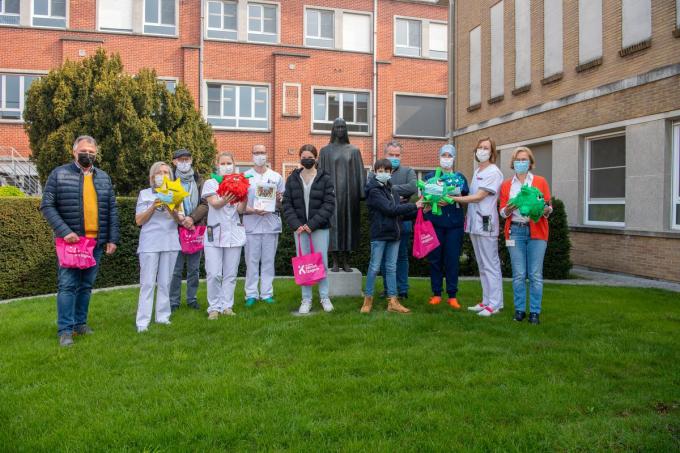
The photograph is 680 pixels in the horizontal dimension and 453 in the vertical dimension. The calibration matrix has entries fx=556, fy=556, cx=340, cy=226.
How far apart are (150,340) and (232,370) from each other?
1518 millimetres

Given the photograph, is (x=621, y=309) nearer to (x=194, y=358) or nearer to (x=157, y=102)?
→ (x=194, y=358)

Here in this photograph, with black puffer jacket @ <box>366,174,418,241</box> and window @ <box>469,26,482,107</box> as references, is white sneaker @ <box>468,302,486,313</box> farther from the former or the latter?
Answer: window @ <box>469,26,482,107</box>

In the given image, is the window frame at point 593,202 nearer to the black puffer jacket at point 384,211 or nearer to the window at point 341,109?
the black puffer jacket at point 384,211

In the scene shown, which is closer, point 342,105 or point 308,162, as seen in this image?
point 308,162

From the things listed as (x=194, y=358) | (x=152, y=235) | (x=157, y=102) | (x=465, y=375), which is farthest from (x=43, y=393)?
(x=157, y=102)

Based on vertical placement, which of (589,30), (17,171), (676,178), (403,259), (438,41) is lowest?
(403,259)

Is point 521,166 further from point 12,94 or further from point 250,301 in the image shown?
point 12,94

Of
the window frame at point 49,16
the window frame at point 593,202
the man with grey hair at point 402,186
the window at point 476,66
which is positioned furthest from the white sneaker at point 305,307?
the window frame at point 49,16

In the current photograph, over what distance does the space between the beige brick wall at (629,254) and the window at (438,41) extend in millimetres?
16745

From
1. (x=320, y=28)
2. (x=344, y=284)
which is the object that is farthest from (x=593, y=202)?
(x=320, y=28)

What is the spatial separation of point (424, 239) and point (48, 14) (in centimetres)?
2297

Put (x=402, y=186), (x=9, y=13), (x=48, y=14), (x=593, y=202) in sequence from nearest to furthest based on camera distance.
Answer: (x=402, y=186)
(x=593, y=202)
(x=9, y=13)
(x=48, y=14)

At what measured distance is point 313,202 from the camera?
7055mm

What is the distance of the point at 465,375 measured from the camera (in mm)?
4570
